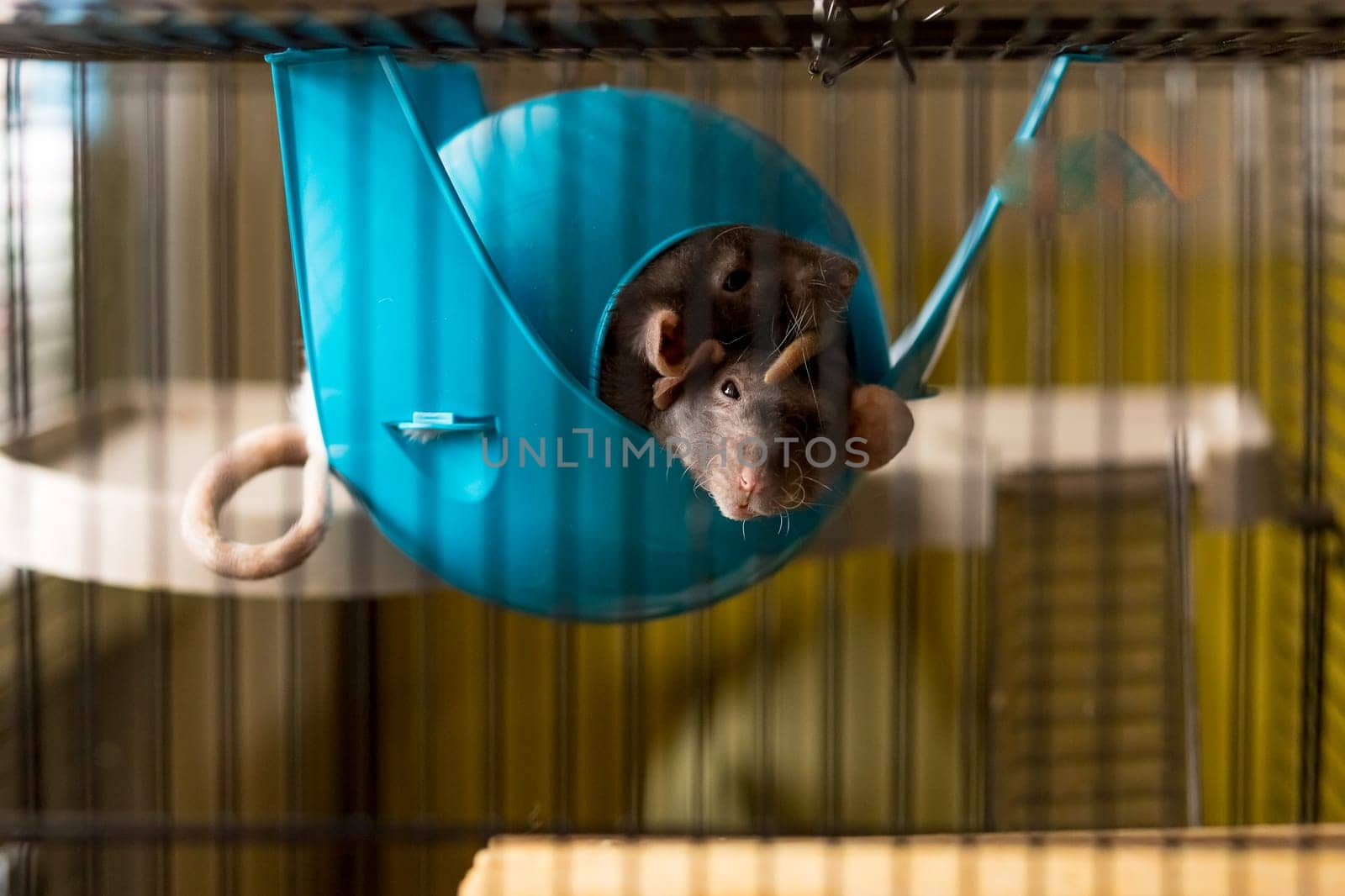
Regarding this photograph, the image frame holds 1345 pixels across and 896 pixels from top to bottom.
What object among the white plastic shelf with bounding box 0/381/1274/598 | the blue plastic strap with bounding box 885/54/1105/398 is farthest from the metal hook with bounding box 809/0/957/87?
the white plastic shelf with bounding box 0/381/1274/598

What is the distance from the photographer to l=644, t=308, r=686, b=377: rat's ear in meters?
0.53

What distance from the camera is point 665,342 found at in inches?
21.1

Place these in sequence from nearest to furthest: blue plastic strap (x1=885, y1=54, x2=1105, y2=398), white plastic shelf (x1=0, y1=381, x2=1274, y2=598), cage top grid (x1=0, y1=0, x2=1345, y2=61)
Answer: cage top grid (x1=0, y1=0, x2=1345, y2=61) → blue plastic strap (x1=885, y1=54, x2=1105, y2=398) → white plastic shelf (x1=0, y1=381, x2=1274, y2=598)

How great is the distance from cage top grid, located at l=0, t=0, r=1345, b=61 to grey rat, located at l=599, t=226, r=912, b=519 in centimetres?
9

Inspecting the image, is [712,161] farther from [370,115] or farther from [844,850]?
[844,850]

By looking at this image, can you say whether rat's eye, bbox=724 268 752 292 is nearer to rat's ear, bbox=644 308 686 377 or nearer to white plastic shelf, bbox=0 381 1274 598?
rat's ear, bbox=644 308 686 377

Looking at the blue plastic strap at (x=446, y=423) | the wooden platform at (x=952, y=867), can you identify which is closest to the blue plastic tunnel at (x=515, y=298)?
the blue plastic strap at (x=446, y=423)

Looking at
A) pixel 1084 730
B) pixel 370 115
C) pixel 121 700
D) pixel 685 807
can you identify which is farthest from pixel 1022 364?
pixel 370 115

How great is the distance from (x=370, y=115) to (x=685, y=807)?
1384 mm

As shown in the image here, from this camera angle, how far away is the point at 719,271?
546 mm

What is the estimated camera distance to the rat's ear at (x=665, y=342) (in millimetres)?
530

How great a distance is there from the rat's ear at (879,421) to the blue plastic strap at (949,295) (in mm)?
53

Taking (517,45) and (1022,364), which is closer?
(517,45)

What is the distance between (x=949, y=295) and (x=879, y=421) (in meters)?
0.11
